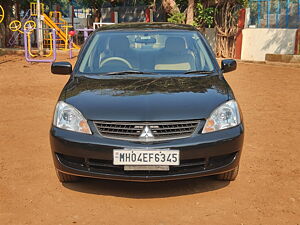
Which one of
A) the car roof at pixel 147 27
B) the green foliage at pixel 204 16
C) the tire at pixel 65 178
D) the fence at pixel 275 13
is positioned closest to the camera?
the tire at pixel 65 178

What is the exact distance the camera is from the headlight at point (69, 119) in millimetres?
3725

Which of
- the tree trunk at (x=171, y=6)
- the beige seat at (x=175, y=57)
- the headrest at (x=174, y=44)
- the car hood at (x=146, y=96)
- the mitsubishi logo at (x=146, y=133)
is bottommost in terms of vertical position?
the mitsubishi logo at (x=146, y=133)

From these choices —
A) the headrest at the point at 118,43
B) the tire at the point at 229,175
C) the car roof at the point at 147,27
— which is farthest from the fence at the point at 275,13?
the tire at the point at 229,175

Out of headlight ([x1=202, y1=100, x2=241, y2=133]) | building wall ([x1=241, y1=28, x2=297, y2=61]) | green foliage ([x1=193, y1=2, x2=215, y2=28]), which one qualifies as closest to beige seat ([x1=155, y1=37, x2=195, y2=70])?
headlight ([x1=202, y1=100, x2=241, y2=133])

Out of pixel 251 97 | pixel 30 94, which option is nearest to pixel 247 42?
pixel 251 97

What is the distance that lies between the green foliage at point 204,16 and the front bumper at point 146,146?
15983 mm

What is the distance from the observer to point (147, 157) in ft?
11.7

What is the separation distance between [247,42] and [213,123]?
14.6 metres

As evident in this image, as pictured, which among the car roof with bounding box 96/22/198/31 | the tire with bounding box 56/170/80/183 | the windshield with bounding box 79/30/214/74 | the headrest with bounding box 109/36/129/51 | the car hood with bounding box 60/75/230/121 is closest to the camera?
the car hood with bounding box 60/75/230/121

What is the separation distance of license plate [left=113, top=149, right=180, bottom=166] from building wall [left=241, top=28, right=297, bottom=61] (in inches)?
542

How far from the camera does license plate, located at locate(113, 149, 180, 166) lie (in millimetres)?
3557

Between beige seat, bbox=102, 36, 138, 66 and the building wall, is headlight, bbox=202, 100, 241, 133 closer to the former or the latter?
beige seat, bbox=102, 36, 138, 66

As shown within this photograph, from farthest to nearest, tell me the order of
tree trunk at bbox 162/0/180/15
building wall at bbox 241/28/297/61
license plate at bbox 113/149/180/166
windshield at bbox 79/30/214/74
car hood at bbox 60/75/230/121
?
tree trunk at bbox 162/0/180/15
building wall at bbox 241/28/297/61
windshield at bbox 79/30/214/74
car hood at bbox 60/75/230/121
license plate at bbox 113/149/180/166

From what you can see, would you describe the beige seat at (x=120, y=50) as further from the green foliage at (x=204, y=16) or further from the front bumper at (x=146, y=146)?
the green foliage at (x=204, y=16)
